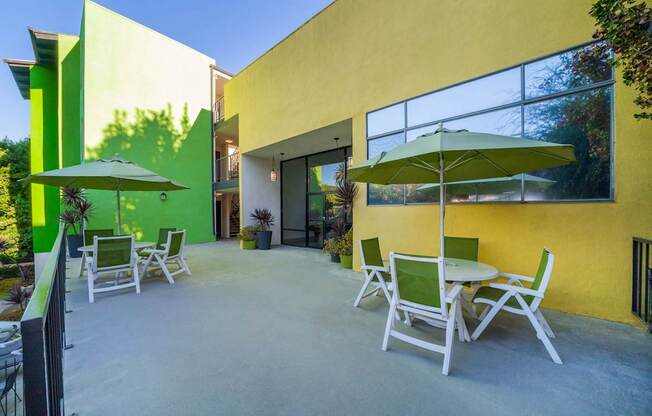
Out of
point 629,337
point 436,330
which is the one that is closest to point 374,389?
point 436,330

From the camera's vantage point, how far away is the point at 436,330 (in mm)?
3068

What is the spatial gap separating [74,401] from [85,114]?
10011mm

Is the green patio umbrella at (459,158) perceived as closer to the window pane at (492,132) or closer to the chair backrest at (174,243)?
the window pane at (492,132)

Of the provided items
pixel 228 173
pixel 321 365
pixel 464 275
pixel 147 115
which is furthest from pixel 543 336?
pixel 147 115

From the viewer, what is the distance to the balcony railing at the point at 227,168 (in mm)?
11633

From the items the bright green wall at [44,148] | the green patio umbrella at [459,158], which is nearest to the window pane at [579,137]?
the green patio umbrella at [459,158]

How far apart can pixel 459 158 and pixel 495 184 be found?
1.44 meters

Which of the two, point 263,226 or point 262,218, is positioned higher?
point 262,218

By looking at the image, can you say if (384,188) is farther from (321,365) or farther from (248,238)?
(248,238)

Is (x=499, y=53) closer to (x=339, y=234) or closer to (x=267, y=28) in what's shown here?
(x=339, y=234)

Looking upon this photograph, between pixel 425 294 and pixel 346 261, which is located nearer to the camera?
pixel 425 294

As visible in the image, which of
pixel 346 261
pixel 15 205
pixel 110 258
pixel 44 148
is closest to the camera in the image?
pixel 110 258

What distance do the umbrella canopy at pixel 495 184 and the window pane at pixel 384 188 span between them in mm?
702

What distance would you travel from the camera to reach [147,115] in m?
9.98
